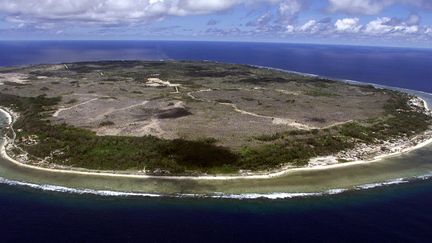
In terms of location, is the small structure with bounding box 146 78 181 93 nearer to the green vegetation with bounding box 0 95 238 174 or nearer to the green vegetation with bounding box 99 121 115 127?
the green vegetation with bounding box 99 121 115 127

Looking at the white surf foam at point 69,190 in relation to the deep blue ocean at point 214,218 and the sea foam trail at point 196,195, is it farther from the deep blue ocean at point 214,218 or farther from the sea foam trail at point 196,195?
the deep blue ocean at point 214,218

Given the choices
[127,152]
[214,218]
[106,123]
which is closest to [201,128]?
[127,152]

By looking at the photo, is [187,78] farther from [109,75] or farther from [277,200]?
[277,200]

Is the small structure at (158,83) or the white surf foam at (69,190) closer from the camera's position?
the white surf foam at (69,190)

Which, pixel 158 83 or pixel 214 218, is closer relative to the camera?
pixel 214 218

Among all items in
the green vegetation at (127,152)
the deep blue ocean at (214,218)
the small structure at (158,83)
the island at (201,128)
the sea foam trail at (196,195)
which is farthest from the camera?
the small structure at (158,83)

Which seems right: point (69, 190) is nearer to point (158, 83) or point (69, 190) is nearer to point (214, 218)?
point (214, 218)

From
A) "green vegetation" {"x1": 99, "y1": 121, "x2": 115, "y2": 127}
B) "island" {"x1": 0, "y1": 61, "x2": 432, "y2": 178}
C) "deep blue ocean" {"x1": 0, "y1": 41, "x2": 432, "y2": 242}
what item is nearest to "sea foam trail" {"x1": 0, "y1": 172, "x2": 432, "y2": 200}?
"deep blue ocean" {"x1": 0, "y1": 41, "x2": 432, "y2": 242}

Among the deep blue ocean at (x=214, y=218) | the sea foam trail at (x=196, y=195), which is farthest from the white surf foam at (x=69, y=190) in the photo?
the deep blue ocean at (x=214, y=218)
